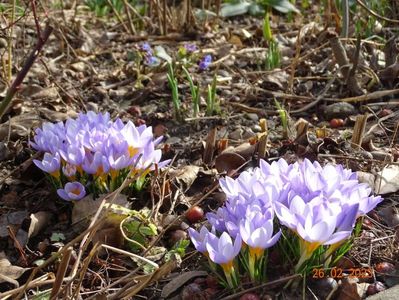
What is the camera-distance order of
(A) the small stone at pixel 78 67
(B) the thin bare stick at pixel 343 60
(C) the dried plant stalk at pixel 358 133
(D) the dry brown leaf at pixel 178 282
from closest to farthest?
1. (D) the dry brown leaf at pixel 178 282
2. (C) the dried plant stalk at pixel 358 133
3. (B) the thin bare stick at pixel 343 60
4. (A) the small stone at pixel 78 67

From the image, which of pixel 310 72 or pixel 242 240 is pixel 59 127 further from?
pixel 310 72

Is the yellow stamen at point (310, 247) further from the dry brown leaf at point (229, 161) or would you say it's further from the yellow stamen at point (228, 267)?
the dry brown leaf at point (229, 161)

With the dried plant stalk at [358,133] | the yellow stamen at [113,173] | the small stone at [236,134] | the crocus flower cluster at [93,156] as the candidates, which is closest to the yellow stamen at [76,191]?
the crocus flower cluster at [93,156]

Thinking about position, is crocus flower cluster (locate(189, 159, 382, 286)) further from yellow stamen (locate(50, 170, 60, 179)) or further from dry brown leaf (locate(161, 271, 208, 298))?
yellow stamen (locate(50, 170, 60, 179))

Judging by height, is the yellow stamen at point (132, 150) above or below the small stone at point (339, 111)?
above

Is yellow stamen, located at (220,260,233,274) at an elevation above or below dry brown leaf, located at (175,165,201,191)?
above

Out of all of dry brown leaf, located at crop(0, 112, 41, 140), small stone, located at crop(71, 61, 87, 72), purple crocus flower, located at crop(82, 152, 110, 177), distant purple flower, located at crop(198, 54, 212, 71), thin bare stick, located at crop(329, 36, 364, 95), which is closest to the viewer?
purple crocus flower, located at crop(82, 152, 110, 177)

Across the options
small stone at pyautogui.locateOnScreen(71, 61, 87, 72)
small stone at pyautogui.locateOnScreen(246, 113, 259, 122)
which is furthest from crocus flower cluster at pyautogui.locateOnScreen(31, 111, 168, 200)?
small stone at pyautogui.locateOnScreen(71, 61, 87, 72)

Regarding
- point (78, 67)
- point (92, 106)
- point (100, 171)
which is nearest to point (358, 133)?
point (100, 171)
